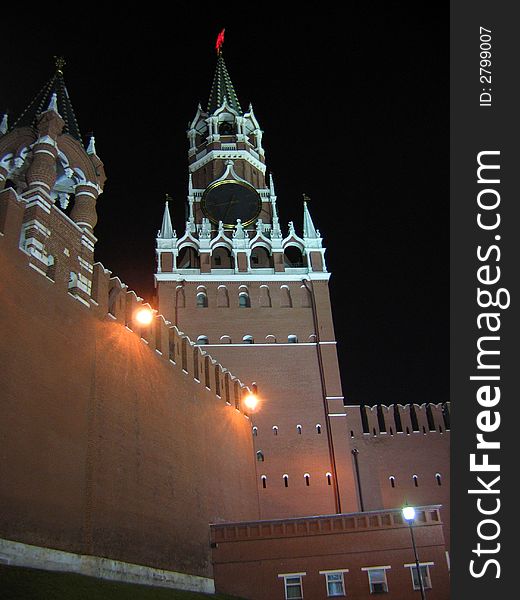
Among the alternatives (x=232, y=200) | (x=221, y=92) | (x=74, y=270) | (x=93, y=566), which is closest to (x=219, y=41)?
(x=221, y=92)

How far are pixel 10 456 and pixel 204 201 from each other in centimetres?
3518

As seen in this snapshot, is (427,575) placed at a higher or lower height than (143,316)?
lower

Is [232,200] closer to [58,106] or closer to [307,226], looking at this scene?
[307,226]

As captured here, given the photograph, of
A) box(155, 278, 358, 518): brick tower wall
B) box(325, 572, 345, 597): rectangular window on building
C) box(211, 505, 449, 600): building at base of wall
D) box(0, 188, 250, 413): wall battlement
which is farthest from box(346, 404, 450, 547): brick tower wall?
box(0, 188, 250, 413): wall battlement

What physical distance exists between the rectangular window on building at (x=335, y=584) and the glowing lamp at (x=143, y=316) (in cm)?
1167

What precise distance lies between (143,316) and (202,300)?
58.8 ft

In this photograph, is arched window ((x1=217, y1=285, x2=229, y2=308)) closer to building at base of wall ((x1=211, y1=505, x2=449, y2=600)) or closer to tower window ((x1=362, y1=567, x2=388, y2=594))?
building at base of wall ((x1=211, y1=505, x2=449, y2=600))

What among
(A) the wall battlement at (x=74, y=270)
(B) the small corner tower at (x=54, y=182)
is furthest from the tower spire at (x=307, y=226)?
(B) the small corner tower at (x=54, y=182)

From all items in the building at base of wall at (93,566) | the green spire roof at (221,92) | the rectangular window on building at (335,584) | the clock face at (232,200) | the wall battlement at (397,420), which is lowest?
the rectangular window on building at (335,584)

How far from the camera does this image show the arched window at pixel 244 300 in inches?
1660

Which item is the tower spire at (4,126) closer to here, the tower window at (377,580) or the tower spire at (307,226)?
the tower window at (377,580)

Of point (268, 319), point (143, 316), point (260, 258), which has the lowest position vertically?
point (143, 316)

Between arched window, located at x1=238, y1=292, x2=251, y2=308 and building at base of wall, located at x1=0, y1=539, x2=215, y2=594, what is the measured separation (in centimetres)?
2138

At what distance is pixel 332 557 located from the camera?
24672 mm
